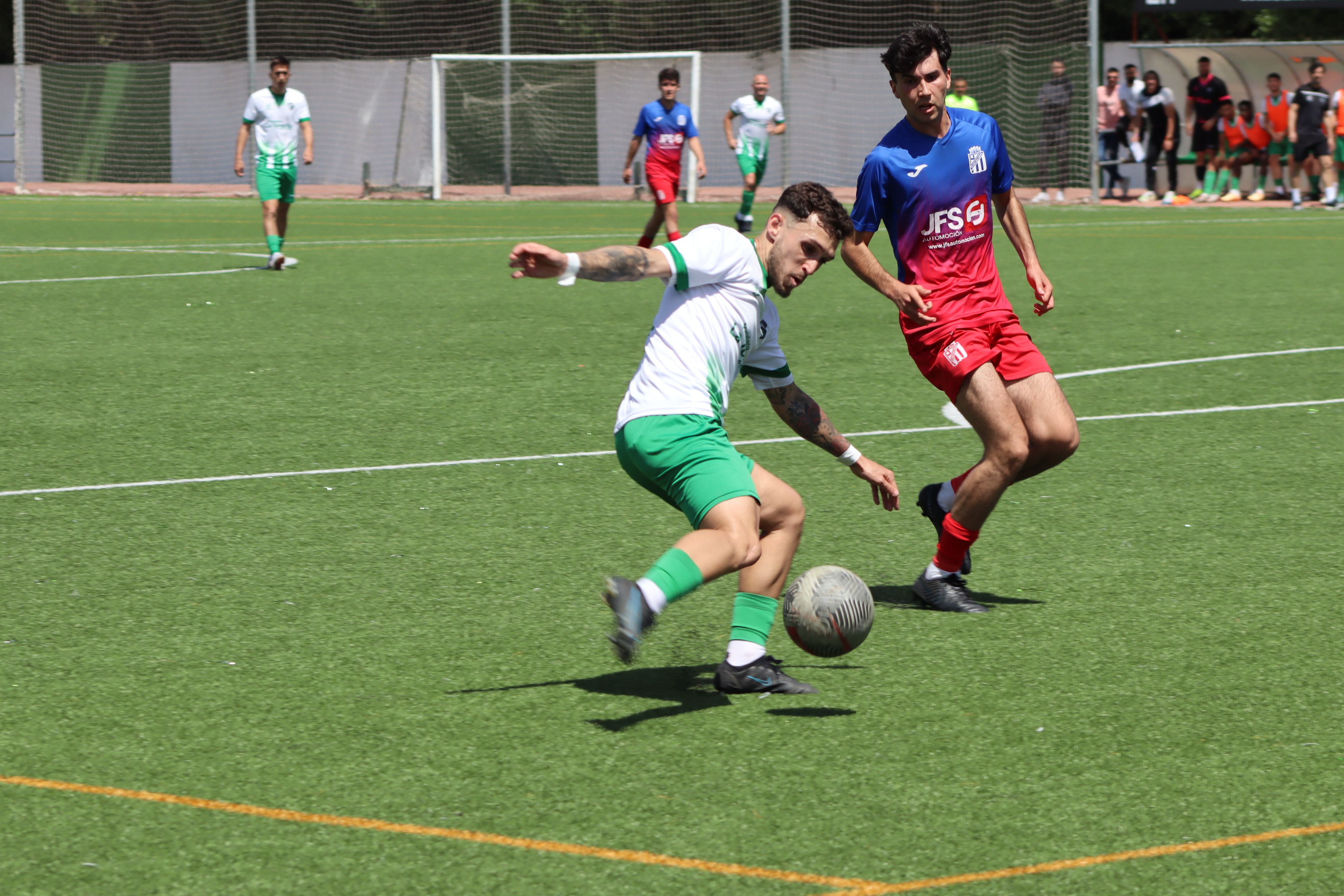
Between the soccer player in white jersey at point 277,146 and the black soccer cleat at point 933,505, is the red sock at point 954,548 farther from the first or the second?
the soccer player in white jersey at point 277,146

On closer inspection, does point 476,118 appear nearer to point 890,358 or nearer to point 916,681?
point 890,358

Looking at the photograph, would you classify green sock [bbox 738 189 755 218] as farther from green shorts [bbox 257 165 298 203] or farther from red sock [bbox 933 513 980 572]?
red sock [bbox 933 513 980 572]

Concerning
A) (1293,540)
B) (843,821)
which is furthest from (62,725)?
(1293,540)

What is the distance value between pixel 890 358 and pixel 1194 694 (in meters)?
7.31

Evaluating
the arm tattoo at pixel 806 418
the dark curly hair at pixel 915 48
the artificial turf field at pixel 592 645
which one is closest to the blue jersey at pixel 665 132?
the artificial turf field at pixel 592 645

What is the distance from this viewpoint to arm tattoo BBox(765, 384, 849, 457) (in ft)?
18.6

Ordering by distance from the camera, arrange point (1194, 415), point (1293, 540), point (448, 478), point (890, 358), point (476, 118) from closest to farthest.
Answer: point (1293, 540)
point (448, 478)
point (1194, 415)
point (890, 358)
point (476, 118)

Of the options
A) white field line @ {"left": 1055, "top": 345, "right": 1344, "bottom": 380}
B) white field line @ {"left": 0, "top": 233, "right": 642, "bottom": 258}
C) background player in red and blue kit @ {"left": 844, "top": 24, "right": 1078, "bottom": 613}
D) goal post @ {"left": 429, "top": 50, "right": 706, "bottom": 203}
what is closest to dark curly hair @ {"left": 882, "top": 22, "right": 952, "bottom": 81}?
background player in red and blue kit @ {"left": 844, "top": 24, "right": 1078, "bottom": 613}

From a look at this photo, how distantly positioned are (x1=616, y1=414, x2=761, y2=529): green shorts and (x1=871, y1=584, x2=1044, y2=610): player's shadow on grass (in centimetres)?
147

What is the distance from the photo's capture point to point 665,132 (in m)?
22.0

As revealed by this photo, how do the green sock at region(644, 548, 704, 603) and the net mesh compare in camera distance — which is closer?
the green sock at region(644, 548, 704, 603)

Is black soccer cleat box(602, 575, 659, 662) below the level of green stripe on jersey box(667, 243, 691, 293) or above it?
below

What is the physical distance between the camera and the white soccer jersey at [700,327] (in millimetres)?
5078

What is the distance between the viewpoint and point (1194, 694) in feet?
17.3
